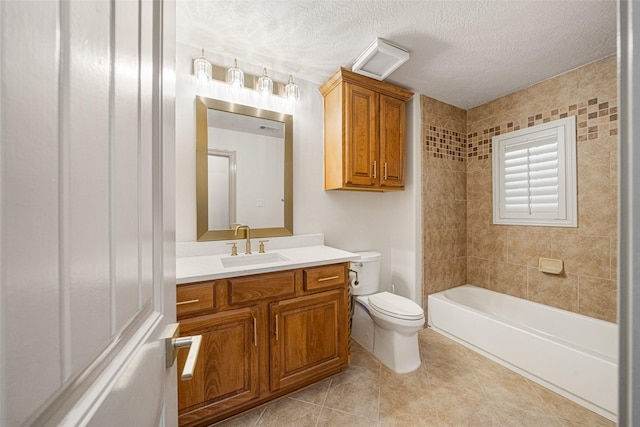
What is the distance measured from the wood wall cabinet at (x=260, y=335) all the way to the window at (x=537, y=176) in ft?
6.29

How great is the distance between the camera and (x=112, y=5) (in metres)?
0.31

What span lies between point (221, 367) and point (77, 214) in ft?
4.74

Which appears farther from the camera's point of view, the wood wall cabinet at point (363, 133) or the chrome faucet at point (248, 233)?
the wood wall cabinet at point (363, 133)

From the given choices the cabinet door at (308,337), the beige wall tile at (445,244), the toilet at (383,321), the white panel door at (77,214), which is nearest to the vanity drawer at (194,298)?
the cabinet door at (308,337)

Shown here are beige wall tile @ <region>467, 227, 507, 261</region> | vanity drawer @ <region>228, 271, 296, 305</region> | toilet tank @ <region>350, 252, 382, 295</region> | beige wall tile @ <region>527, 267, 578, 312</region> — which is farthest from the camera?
beige wall tile @ <region>467, 227, 507, 261</region>

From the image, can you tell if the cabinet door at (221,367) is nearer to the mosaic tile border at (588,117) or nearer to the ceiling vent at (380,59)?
the ceiling vent at (380,59)

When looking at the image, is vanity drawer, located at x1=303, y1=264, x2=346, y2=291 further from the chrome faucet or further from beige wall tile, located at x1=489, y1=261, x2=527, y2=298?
beige wall tile, located at x1=489, y1=261, x2=527, y2=298

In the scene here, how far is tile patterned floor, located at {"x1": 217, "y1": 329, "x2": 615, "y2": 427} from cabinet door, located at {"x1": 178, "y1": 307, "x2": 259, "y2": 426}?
0.19m

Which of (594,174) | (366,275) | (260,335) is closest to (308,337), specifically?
(260,335)

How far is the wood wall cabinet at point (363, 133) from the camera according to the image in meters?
2.09

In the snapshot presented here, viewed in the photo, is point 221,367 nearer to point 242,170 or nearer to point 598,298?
point 242,170

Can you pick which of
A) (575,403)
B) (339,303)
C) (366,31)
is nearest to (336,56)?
(366,31)

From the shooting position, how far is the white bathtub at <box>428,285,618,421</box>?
4.98ft

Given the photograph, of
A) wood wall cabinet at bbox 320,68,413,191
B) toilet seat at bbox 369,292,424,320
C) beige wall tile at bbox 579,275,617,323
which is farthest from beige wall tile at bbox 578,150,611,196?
toilet seat at bbox 369,292,424,320
